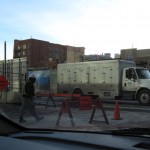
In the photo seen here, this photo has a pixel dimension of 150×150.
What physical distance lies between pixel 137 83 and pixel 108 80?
2183 millimetres

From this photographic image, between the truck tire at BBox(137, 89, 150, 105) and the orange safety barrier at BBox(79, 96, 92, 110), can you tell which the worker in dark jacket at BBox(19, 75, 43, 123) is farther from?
the truck tire at BBox(137, 89, 150, 105)

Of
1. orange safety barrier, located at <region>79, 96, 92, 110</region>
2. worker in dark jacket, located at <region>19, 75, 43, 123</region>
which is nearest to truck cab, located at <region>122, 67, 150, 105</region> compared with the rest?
orange safety barrier, located at <region>79, 96, 92, 110</region>

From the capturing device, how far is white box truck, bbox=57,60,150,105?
25531mm

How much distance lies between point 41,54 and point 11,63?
202ft

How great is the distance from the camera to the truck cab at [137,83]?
25.1 meters

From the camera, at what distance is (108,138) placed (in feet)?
8.75

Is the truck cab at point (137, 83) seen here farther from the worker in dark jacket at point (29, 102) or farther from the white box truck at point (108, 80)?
the worker in dark jacket at point (29, 102)

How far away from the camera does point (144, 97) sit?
2497 centimetres

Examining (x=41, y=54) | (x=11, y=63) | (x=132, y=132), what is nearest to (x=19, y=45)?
(x=41, y=54)

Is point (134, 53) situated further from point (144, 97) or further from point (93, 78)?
point (144, 97)

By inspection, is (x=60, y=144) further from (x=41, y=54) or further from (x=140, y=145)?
(x=41, y=54)

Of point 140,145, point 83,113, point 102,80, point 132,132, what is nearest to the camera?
point 140,145

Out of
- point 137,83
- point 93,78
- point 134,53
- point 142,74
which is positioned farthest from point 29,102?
point 134,53

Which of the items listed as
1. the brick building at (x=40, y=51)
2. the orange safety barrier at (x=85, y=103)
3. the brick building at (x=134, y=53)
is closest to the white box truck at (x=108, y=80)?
the orange safety barrier at (x=85, y=103)
